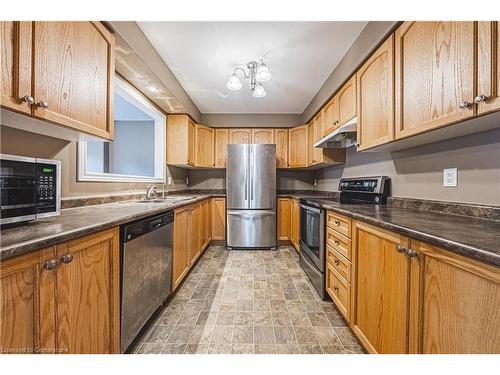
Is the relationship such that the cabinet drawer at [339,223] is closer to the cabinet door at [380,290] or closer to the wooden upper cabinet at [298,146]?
A: the cabinet door at [380,290]

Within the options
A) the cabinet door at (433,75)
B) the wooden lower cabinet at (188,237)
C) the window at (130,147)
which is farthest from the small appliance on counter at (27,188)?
the cabinet door at (433,75)

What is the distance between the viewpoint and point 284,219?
12.5 feet

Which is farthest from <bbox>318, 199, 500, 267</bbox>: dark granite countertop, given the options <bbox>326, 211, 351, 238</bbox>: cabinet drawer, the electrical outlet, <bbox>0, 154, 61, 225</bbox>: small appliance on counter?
<bbox>0, 154, 61, 225</bbox>: small appliance on counter

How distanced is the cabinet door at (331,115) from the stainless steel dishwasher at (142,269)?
6.96 feet

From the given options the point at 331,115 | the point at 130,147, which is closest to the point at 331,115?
the point at 331,115

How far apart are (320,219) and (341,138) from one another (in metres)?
1.13

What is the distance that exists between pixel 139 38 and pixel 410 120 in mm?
2135

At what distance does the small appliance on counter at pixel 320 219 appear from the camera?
2008mm

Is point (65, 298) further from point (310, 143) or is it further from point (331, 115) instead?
point (310, 143)

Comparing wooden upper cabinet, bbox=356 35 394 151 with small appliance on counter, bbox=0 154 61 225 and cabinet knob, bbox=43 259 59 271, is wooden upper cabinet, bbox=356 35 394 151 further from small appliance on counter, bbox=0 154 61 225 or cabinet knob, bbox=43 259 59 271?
small appliance on counter, bbox=0 154 61 225

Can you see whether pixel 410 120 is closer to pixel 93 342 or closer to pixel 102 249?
pixel 102 249

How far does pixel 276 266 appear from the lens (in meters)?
2.85

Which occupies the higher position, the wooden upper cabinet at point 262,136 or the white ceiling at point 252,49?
the white ceiling at point 252,49

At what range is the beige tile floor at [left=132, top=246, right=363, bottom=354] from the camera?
141cm
